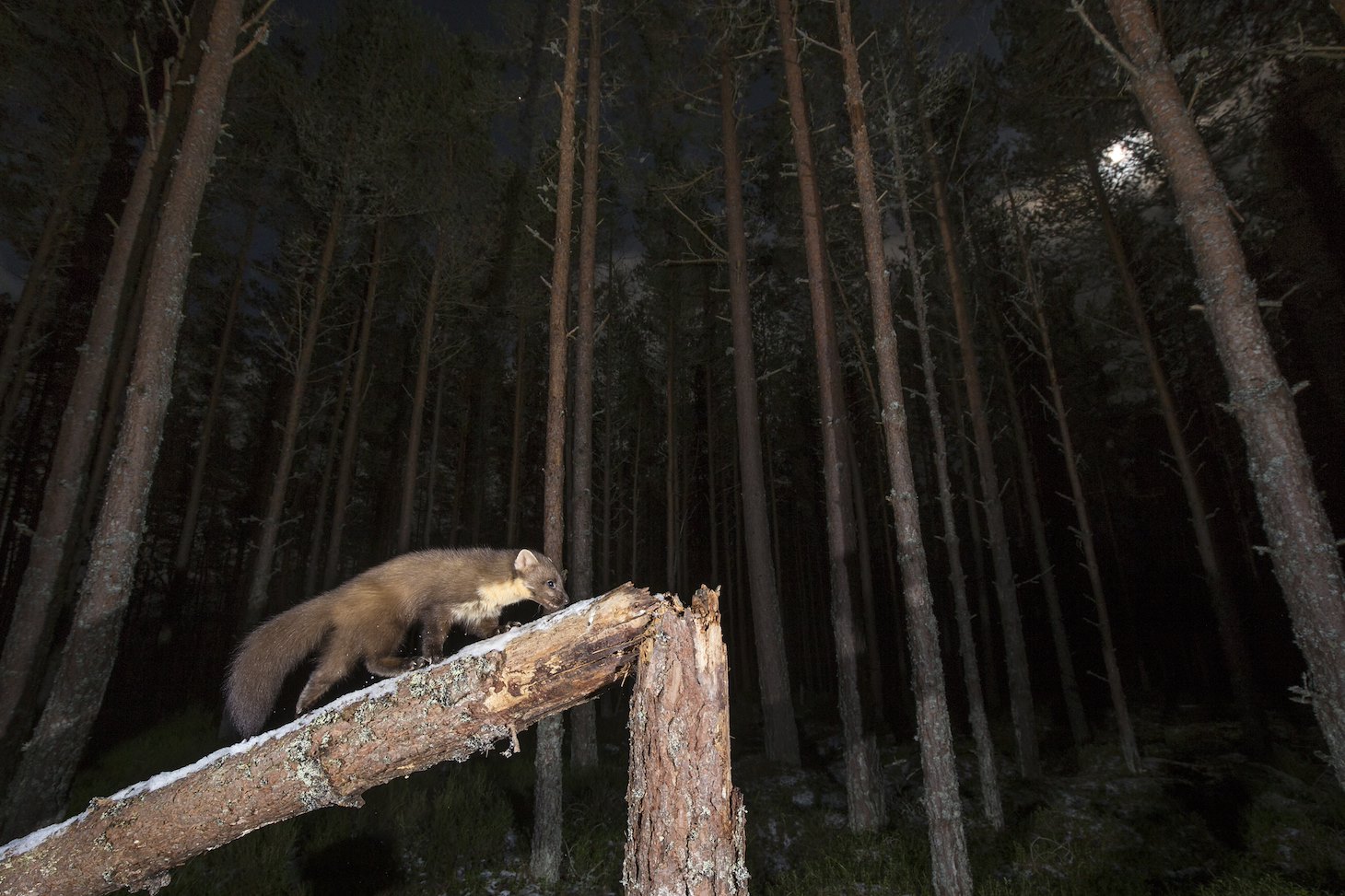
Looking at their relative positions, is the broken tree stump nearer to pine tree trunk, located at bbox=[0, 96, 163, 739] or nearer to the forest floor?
the forest floor

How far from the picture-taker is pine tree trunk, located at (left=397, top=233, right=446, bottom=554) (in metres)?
14.4

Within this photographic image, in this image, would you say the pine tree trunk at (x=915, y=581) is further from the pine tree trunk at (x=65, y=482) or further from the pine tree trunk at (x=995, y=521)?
the pine tree trunk at (x=65, y=482)

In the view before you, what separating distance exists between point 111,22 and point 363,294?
8.19 m

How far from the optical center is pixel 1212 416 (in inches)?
783

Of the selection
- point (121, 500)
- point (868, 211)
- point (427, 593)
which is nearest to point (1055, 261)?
point (868, 211)

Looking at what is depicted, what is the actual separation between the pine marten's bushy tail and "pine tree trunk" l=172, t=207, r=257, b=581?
13.8m

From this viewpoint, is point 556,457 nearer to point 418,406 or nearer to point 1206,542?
point 418,406

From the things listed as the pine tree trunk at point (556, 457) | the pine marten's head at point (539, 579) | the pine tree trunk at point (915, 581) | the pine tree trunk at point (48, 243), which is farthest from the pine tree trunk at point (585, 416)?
the pine tree trunk at point (48, 243)

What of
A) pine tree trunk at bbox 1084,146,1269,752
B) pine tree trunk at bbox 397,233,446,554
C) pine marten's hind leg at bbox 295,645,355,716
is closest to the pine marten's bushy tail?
pine marten's hind leg at bbox 295,645,355,716

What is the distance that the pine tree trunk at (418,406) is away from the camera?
14.4 metres

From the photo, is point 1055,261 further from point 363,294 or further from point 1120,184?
point 363,294

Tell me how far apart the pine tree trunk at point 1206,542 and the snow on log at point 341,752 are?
14196mm

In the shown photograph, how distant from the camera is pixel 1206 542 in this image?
12.5m

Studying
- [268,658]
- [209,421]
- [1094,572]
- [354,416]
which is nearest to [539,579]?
[268,658]
